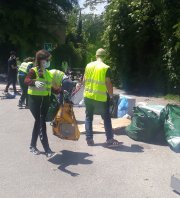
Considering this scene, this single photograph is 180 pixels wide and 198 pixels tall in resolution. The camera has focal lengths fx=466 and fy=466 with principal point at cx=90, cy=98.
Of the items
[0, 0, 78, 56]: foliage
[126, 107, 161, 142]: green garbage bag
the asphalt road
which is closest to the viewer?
the asphalt road

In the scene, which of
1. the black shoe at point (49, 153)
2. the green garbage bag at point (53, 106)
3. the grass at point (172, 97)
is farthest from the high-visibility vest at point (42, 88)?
the grass at point (172, 97)

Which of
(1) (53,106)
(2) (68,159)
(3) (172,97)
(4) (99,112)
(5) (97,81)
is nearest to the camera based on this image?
(2) (68,159)

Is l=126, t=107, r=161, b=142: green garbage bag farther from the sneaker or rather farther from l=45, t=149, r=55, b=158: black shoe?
l=45, t=149, r=55, b=158: black shoe

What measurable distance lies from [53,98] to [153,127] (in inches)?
81.8

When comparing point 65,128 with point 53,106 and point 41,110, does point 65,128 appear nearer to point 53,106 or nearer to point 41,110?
point 41,110

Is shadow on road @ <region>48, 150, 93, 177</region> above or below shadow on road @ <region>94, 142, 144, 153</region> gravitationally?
below

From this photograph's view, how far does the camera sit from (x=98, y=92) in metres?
8.36

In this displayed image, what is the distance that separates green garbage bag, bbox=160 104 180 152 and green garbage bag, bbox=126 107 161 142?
0.16 meters

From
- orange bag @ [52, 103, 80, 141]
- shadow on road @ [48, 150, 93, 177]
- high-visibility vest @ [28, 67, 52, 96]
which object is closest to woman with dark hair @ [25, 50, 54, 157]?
high-visibility vest @ [28, 67, 52, 96]

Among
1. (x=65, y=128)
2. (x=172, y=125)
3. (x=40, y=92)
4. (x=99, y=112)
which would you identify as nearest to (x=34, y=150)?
(x=65, y=128)

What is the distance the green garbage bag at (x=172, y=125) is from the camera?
829 cm

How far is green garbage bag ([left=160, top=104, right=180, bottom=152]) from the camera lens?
8288mm

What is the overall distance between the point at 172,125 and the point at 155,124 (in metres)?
0.39

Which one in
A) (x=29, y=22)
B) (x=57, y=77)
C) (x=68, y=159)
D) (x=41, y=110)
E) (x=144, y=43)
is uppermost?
(x=29, y=22)
